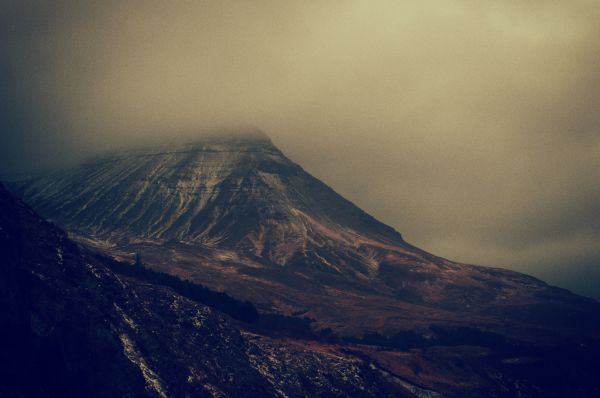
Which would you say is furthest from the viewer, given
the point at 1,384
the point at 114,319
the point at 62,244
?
the point at 62,244

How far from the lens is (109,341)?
103 m

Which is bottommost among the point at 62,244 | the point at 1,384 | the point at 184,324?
the point at 1,384

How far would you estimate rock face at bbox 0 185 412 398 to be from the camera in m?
94.7

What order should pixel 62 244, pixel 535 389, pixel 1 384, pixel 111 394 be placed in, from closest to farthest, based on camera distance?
pixel 1 384, pixel 111 394, pixel 62 244, pixel 535 389

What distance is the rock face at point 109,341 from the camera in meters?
94.7

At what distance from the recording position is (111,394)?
94.4 m

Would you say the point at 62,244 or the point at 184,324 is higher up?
the point at 62,244

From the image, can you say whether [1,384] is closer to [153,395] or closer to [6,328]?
[6,328]

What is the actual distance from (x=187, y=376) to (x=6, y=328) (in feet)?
104

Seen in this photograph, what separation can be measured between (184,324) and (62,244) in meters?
30.0

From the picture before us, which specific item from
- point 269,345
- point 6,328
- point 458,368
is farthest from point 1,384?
point 458,368

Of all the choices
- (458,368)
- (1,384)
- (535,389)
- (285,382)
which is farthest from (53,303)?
(535,389)

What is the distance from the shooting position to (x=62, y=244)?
119500 millimetres

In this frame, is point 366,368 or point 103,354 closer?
point 103,354
